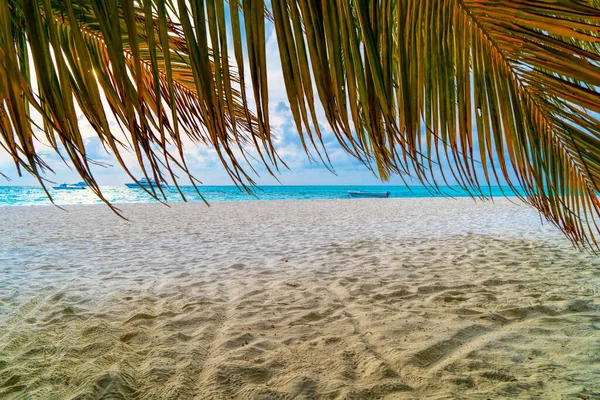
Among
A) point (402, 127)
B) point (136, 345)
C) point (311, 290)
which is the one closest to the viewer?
point (402, 127)

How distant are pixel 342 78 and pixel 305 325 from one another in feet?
6.83

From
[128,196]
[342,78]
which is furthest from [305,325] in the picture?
[128,196]

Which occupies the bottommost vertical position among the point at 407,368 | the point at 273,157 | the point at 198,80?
the point at 407,368

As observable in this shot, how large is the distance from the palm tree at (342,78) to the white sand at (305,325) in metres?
1.25

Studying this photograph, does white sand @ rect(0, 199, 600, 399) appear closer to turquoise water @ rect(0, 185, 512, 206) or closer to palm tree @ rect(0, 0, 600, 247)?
palm tree @ rect(0, 0, 600, 247)

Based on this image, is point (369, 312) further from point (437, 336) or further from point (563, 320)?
point (563, 320)

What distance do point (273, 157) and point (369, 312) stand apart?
2.26m

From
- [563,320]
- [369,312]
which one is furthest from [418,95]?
[563,320]

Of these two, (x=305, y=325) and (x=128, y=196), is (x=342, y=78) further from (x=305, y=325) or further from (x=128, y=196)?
(x=128, y=196)

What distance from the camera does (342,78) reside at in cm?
58

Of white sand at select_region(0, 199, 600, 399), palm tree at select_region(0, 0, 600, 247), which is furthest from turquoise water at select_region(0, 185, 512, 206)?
palm tree at select_region(0, 0, 600, 247)

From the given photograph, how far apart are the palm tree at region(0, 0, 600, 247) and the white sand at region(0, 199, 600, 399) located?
1.25m

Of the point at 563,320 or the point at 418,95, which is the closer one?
the point at 418,95

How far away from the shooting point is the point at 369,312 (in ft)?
8.43
